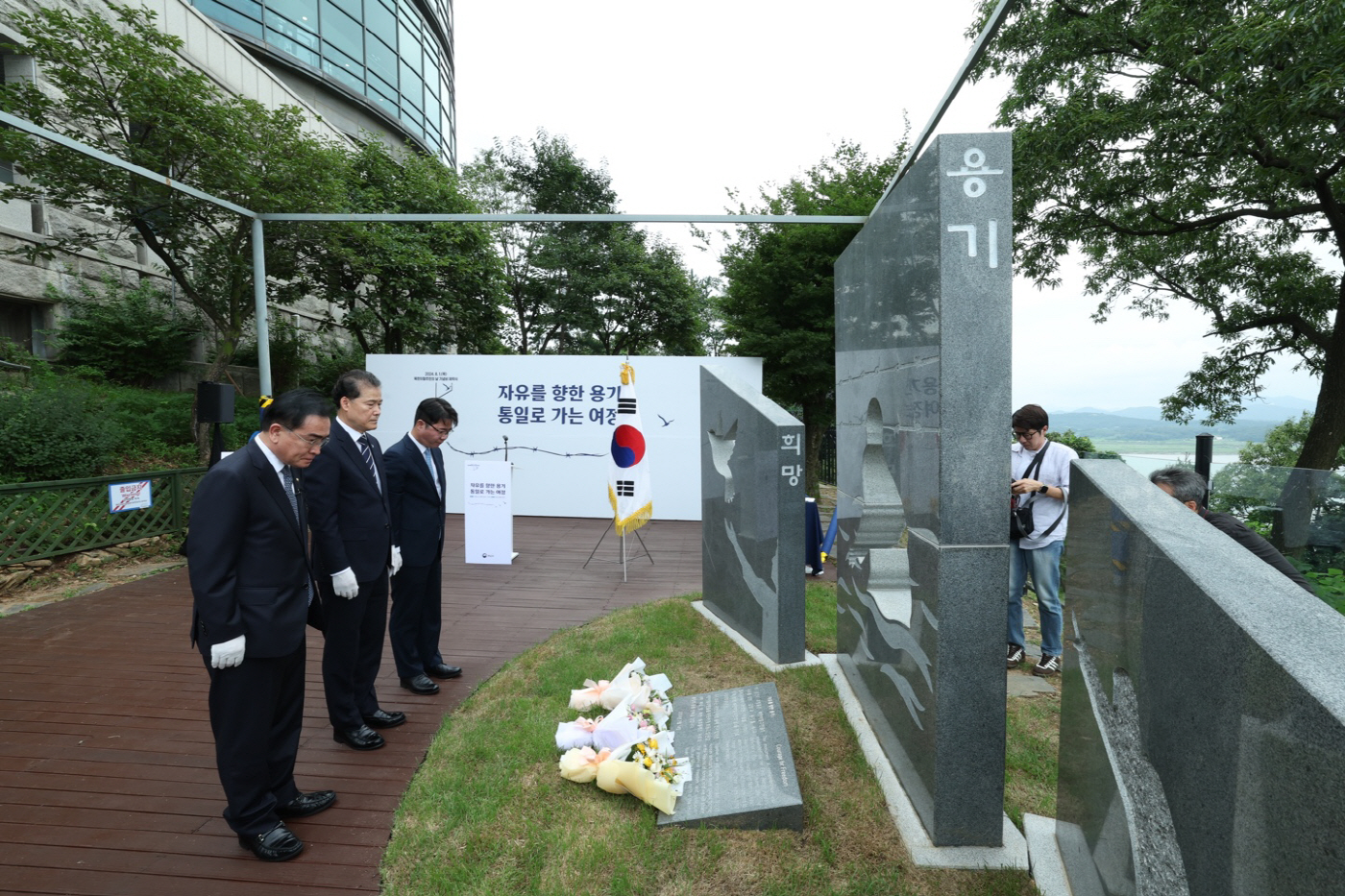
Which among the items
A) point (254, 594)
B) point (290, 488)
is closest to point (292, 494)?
point (290, 488)

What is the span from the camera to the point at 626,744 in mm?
3590

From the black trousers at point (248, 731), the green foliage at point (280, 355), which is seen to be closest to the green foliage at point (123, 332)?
the green foliage at point (280, 355)

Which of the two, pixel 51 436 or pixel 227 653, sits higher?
pixel 51 436

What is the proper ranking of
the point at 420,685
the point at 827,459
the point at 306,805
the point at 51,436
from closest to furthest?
the point at 306,805 < the point at 420,685 < the point at 51,436 < the point at 827,459

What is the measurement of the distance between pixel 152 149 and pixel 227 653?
1096 centimetres

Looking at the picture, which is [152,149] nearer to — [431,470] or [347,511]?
[431,470]

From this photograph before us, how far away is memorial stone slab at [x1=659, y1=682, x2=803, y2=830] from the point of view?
3.10m

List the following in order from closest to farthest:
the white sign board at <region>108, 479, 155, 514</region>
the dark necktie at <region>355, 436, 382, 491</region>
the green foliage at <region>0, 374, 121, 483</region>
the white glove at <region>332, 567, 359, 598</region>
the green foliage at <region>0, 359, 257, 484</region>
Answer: the white glove at <region>332, 567, 359, 598</region>
the dark necktie at <region>355, 436, 382, 491</region>
the white sign board at <region>108, 479, 155, 514</region>
the green foliage at <region>0, 374, 121, 483</region>
the green foliage at <region>0, 359, 257, 484</region>

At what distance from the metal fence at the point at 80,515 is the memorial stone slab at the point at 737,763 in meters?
7.29

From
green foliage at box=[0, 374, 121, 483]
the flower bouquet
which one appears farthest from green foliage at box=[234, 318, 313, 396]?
the flower bouquet

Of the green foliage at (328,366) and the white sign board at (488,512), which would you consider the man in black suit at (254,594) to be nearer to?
the white sign board at (488,512)

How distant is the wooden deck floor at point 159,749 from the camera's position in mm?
2947

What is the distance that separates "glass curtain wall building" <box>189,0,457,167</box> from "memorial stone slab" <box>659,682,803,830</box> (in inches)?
826

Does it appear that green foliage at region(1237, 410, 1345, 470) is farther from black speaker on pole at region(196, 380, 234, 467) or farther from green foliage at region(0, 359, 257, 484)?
green foliage at region(0, 359, 257, 484)
